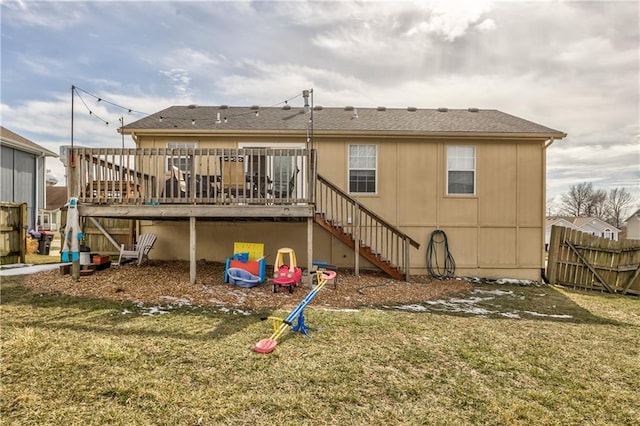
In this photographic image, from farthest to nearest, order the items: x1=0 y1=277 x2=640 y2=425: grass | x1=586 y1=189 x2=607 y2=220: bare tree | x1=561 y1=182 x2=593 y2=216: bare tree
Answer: x1=561 y1=182 x2=593 y2=216: bare tree
x1=586 y1=189 x2=607 y2=220: bare tree
x1=0 y1=277 x2=640 y2=425: grass

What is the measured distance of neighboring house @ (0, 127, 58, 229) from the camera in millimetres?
15000

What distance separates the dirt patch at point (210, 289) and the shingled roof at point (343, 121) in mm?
3959

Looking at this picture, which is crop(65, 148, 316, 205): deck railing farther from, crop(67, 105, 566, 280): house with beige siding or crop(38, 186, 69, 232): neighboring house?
crop(38, 186, 69, 232): neighboring house

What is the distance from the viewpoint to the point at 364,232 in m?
8.82

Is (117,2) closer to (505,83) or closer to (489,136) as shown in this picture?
(489,136)

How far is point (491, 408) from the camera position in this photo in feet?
8.43

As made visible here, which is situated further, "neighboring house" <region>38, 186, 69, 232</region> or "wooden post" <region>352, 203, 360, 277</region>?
"neighboring house" <region>38, 186, 69, 232</region>

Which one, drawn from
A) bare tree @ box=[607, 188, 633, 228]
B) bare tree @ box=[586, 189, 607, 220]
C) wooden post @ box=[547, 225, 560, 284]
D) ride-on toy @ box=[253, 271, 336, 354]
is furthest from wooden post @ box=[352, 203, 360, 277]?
bare tree @ box=[607, 188, 633, 228]

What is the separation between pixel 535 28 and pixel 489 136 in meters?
3.03

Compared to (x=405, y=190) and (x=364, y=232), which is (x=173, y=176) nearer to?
(x=364, y=232)

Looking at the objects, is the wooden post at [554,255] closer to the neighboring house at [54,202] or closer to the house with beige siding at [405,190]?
the house with beige siding at [405,190]

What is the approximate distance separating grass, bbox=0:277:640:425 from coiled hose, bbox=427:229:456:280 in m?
3.94

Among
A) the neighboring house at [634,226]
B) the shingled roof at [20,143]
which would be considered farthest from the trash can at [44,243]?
the neighboring house at [634,226]

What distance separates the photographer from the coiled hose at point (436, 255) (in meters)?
9.02
